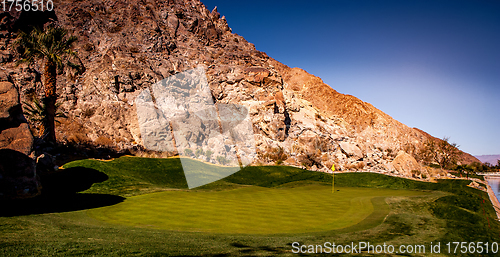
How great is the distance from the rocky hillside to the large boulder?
20.3 m

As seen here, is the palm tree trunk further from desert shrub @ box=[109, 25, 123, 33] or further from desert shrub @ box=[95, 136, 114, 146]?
desert shrub @ box=[109, 25, 123, 33]

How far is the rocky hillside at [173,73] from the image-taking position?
3503 centimetres

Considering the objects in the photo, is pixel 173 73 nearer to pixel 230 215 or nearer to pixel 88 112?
pixel 88 112

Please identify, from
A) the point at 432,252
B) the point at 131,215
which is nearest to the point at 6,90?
the point at 131,215

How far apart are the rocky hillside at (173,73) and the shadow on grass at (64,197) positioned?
52.8 feet

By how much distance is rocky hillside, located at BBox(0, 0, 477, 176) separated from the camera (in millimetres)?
35031

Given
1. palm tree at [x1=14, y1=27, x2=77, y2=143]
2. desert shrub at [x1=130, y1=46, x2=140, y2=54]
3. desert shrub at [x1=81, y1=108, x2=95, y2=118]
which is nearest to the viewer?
palm tree at [x1=14, y1=27, x2=77, y2=143]

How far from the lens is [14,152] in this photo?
11.4 metres

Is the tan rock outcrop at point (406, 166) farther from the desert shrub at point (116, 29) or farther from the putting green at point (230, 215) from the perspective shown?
the desert shrub at point (116, 29)

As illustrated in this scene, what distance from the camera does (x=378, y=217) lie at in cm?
1152

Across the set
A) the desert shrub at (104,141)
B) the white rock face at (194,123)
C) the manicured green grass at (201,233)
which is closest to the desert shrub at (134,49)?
the white rock face at (194,123)

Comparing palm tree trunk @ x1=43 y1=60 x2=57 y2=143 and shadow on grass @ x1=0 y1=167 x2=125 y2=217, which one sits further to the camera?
palm tree trunk @ x1=43 y1=60 x2=57 y2=143

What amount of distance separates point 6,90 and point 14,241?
10.1 metres

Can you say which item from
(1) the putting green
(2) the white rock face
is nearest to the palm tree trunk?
(1) the putting green
